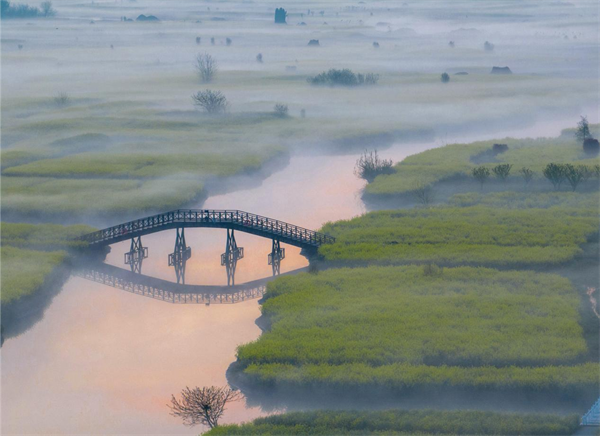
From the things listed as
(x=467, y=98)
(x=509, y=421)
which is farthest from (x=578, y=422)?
(x=467, y=98)

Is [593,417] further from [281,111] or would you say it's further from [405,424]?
[281,111]

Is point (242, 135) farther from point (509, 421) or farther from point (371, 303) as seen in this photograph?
point (509, 421)

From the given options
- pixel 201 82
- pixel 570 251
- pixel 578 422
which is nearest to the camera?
pixel 578 422

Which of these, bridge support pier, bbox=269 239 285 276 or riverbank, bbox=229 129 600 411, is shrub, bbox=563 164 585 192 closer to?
riverbank, bbox=229 129 600 411

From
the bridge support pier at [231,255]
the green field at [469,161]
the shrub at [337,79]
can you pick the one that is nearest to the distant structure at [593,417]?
the bridge support pier at [231,255]

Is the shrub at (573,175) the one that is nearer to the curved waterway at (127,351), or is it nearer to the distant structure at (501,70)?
the curved waterway at (127,351)

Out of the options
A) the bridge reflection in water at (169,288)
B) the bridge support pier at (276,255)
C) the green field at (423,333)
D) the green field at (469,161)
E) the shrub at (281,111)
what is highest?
the shrub at (281,111)
